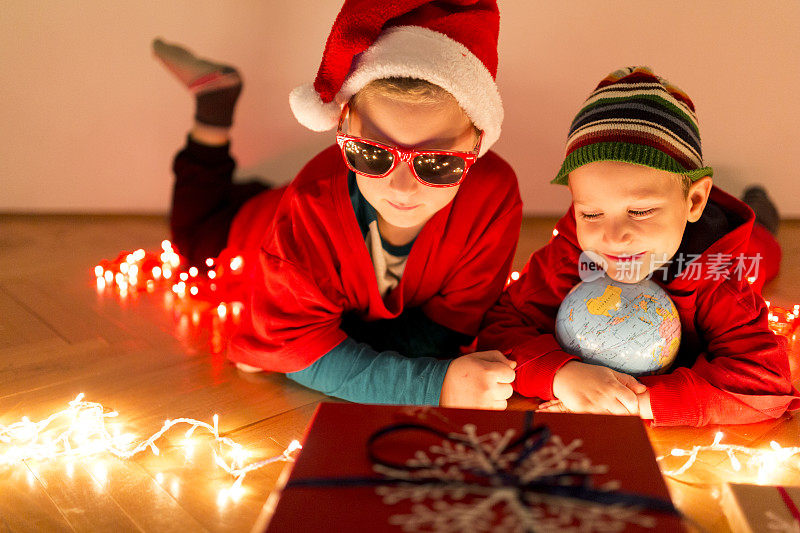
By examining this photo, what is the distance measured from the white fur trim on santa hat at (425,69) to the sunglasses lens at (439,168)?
8cm

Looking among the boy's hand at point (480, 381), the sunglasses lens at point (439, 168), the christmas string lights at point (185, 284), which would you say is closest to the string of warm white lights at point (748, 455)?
the boy's hand at point (480, 381)

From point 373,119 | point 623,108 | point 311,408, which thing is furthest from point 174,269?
point 623,108

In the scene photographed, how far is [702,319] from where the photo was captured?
3.80ft

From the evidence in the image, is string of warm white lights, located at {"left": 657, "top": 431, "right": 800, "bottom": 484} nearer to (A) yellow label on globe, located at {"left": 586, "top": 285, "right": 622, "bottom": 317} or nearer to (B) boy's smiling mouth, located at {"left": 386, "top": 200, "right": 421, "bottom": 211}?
(A) yellow label on globe, located at {"left": 586, "top": 285, "right": 622, "bottom": 317}

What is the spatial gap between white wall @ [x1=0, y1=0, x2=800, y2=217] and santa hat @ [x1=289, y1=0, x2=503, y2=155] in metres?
0.88

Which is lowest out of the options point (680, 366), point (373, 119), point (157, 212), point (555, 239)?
point (157, 212)

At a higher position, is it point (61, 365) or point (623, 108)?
point (623, 108)

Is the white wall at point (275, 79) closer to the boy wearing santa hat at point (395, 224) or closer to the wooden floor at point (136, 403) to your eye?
the wooden floor at point (136, 403)

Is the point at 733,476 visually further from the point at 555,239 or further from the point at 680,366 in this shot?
the point at 555,239

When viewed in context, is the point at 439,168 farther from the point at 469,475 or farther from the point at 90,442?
the point at 90,442

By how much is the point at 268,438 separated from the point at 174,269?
74cm

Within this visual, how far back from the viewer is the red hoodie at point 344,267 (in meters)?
1.17

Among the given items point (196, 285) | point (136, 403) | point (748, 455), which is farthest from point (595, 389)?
point (196, 285)

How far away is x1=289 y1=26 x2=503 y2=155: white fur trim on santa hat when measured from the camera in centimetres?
102
